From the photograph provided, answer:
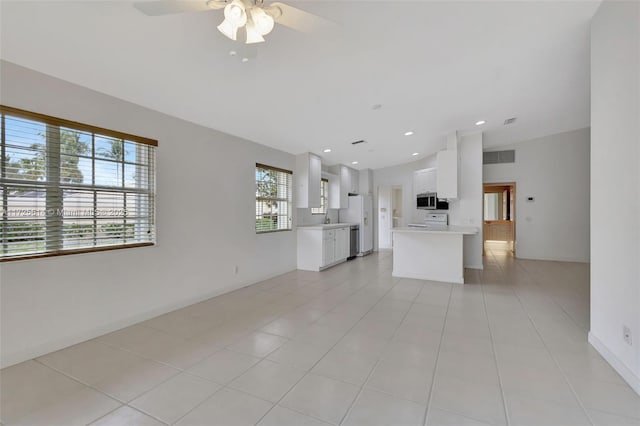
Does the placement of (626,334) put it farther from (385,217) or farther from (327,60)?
(385,217)

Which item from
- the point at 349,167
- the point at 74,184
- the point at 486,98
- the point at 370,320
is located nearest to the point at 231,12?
the point at 74,184

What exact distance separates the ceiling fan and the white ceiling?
0.52m

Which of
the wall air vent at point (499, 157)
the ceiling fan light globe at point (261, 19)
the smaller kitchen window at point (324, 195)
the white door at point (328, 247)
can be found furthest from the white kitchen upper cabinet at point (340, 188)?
the ceiling fan light globe at point (261, 19)

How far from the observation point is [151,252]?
132 inches

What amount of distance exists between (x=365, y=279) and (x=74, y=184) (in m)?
4.39

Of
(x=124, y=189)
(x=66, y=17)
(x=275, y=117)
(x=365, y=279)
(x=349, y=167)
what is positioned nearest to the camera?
(x=66, y=17)

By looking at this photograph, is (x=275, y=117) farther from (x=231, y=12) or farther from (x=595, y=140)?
(x=595, y=140)

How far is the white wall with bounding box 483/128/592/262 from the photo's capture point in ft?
23.4

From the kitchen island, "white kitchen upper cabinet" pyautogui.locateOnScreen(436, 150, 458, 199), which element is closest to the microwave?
"white kitchen upper cabinet" pyautogui.locateOnScreen(436, 150, 458, 199)

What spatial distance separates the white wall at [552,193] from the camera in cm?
712

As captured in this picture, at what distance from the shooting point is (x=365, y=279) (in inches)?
209

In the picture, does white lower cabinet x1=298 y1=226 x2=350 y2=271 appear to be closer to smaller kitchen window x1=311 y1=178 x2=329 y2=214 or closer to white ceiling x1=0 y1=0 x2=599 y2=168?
smaller kitchen window x1=311 y1=178 x2=329 y2=214

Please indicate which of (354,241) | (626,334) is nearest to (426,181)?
(354,241)

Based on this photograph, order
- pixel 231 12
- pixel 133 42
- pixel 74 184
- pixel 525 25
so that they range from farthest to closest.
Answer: pixel 74 184 < pixel 525 25 < pixel 133 42 < pixel 231 12
